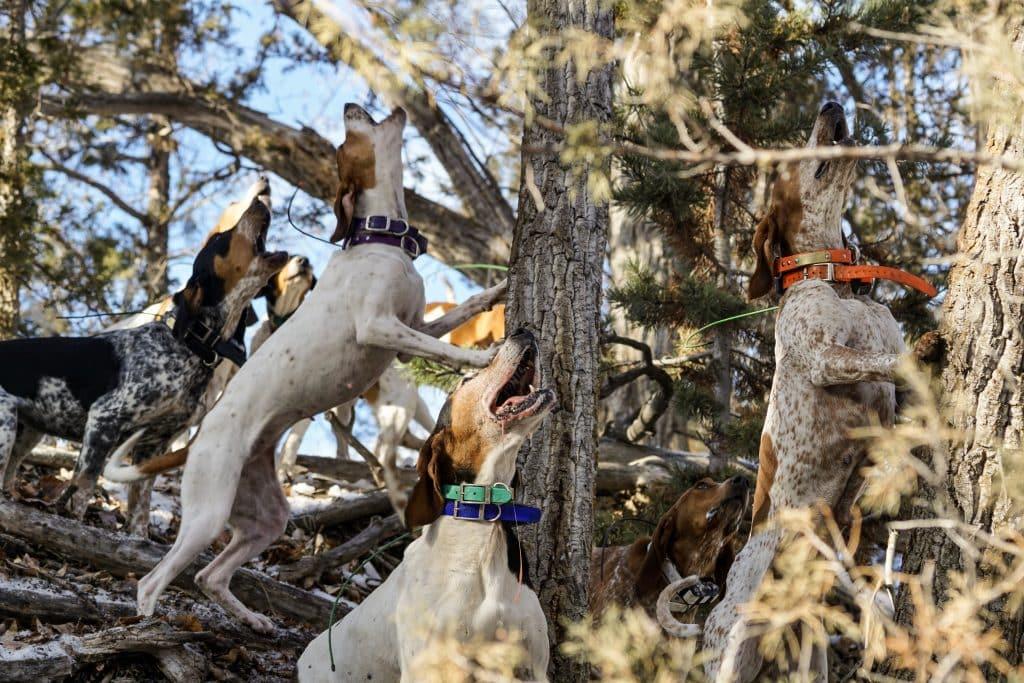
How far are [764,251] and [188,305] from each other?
3.25 m

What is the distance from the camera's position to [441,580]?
4.11m

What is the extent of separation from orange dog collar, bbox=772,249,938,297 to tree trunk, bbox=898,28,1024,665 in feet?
1.38

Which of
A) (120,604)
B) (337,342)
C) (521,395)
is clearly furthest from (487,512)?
(120,604)

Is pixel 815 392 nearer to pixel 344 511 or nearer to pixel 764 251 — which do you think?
pixel 764 251

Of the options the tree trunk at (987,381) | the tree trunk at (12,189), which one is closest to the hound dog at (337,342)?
the tree trunk at (987,381)

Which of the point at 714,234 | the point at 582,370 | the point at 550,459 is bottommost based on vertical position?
the point at 550,459

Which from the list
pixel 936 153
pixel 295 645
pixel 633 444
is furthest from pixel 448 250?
pixel 936 153

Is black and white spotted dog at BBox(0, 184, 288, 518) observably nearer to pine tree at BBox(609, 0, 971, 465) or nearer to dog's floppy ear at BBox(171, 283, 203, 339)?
dog's floppy ear at BBox(171, 283, 203, 339)

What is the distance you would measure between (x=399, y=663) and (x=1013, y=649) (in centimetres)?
217

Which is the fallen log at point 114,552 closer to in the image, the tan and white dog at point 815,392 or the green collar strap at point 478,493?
the green collar strap at point 478,493

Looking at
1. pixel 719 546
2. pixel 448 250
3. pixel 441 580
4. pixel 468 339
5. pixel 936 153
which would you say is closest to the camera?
pixel 936 153

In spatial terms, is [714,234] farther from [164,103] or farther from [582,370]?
[164,103]

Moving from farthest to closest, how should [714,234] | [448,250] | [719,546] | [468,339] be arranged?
[448,250] < [468,339] < [714,234] < [719,546]

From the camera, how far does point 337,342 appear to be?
543 centimetres
